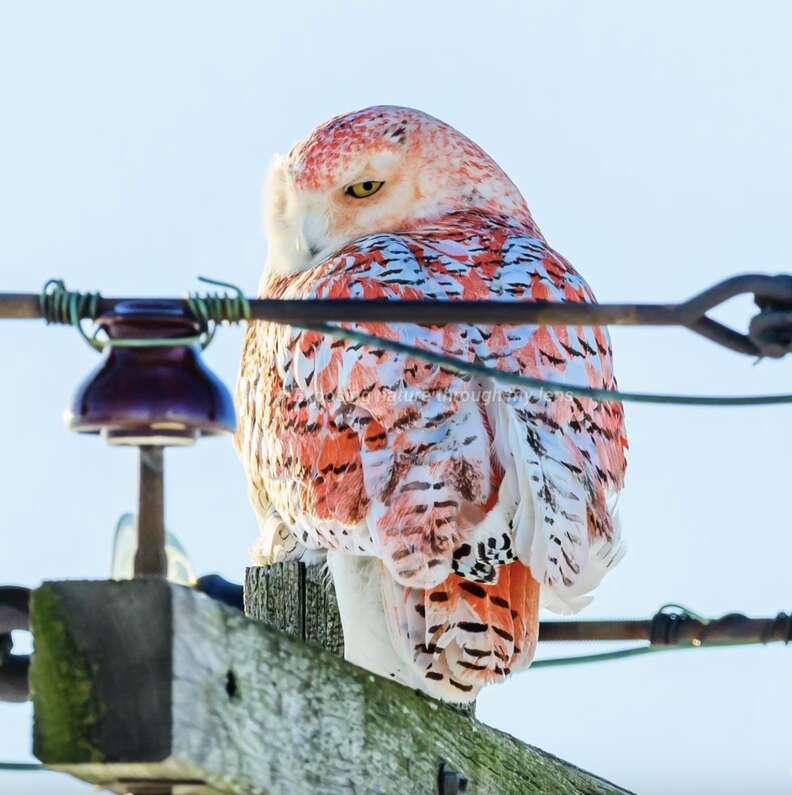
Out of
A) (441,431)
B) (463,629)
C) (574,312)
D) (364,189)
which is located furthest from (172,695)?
(364,189)

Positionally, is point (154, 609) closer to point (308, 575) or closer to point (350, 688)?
point (350, 688)

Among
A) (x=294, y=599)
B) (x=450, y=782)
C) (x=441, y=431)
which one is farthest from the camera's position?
(x=294, y=599)

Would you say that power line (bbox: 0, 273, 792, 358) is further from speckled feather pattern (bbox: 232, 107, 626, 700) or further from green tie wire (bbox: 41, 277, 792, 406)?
speckled feather pattern (bbox: 232, 107, 626, 700)

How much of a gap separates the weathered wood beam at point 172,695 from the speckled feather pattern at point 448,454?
130 centimetres

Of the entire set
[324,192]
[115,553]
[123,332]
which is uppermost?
[324,192]

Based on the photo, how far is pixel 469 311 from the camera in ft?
9.69

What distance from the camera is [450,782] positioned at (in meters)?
3.34

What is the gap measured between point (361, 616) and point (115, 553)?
1347 mm

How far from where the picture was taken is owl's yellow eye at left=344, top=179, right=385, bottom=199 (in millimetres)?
5762

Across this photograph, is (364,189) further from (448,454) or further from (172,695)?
(172,695)

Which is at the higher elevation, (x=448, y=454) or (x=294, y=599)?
(x=448, y=454)

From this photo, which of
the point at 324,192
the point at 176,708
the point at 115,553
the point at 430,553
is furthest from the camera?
the point at 324,192

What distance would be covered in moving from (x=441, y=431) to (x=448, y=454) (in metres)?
0.09

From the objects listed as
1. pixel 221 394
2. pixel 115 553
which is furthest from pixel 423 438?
pixel 221 394
